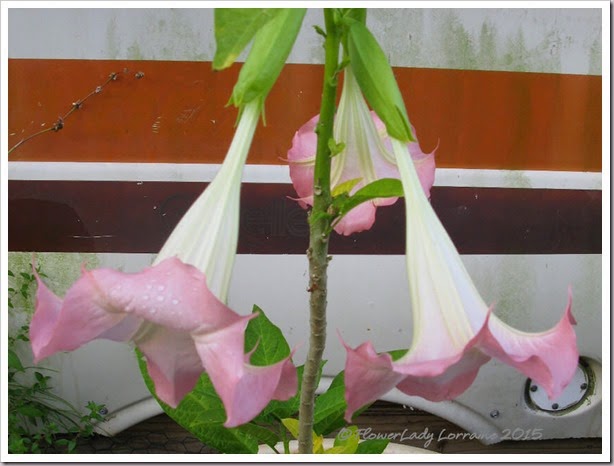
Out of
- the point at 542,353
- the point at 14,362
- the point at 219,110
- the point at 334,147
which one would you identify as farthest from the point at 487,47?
the point at 14,362

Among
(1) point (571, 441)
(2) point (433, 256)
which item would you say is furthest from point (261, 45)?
(1) point (571, 441)

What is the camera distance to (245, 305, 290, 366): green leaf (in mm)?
559

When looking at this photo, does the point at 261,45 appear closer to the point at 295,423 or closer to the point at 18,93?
the point at 295,423

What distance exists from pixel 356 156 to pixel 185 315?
255 millimetres

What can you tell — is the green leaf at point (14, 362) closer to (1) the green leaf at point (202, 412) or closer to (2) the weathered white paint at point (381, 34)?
(2) the weathered white paint at point (381, 34)

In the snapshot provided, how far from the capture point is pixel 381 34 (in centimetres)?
92

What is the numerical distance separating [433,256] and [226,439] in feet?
1.00

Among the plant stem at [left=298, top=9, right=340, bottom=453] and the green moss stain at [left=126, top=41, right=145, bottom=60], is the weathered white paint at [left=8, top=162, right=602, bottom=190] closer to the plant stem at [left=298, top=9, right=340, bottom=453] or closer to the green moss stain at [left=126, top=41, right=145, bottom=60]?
the green moss stain at [left=126, top=41, right=145, bottom=60]

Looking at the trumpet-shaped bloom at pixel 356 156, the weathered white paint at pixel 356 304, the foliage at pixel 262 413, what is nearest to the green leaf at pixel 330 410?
the foliage at pixel 262 413

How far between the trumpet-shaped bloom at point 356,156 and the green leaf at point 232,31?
0.29 feet

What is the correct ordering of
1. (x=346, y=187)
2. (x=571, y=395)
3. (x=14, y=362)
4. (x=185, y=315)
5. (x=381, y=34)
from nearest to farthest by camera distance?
1. (x=185, y=315)
2. (x=346, y=187)
3. (x=381, y=34)
4. (x=14, y=362)
5. (x=571, y=395)

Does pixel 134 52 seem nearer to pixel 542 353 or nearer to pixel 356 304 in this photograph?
pixel 356 304

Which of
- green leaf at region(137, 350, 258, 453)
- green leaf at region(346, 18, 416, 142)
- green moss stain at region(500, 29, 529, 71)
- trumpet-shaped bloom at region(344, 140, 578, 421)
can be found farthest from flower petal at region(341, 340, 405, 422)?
green moss stain at region(500, 29, 529, 71)

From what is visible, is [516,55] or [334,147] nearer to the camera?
[334,147]
